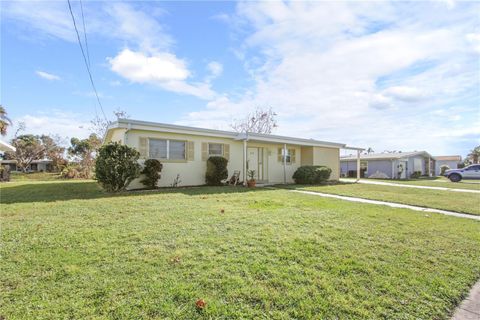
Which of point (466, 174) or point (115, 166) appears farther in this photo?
point (466, 174)

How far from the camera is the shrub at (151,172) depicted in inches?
439

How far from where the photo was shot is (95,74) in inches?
459

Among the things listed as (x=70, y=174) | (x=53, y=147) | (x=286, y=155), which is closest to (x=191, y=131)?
(x=286, y=155)

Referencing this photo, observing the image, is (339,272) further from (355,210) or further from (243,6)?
(243,6)

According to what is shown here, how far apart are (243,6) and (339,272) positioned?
7.89 meters

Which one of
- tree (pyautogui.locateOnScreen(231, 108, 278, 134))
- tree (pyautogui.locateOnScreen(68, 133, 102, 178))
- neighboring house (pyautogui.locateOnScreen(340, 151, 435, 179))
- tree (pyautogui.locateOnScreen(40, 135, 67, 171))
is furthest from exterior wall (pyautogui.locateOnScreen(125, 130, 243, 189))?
tree (pyautogui.locateOnScreen(40, 135, 67, 171))

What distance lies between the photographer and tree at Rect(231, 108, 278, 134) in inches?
1190

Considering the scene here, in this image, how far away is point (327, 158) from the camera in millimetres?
19219

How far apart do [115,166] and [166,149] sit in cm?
296

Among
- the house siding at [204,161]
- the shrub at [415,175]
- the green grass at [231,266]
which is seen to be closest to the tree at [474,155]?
the shrub at [415,175]

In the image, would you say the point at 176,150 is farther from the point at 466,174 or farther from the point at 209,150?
the point at 466,174

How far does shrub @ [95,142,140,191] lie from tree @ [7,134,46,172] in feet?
87.8

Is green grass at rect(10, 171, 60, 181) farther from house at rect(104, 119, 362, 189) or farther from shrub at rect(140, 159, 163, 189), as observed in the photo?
shrub at rect(140, 159, 163, 189)

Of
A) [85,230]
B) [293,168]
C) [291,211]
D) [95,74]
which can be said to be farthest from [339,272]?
[293,168]
